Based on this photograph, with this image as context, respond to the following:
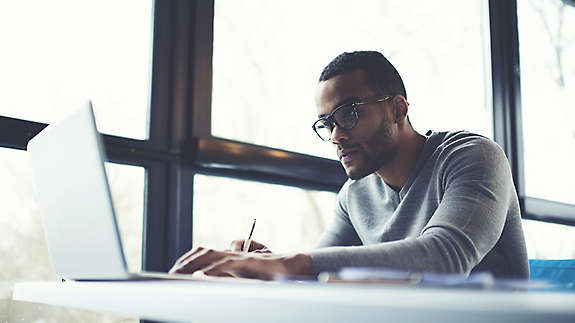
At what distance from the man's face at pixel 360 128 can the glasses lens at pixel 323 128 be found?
0.02 m

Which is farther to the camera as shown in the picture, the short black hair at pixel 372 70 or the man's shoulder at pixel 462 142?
the short black hair at pixel 372 70

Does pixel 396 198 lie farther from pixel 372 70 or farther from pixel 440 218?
pixel 440 218

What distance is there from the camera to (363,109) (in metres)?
1.56

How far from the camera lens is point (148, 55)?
1.86m

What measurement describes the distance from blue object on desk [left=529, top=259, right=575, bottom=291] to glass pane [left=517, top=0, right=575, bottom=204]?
1.62m

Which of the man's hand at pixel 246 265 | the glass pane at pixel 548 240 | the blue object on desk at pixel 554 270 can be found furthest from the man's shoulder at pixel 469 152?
the glass pane at pixel 548 240

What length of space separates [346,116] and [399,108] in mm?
193

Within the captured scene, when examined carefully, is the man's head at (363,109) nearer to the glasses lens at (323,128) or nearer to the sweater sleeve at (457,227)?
the glasses lens at (323,128)

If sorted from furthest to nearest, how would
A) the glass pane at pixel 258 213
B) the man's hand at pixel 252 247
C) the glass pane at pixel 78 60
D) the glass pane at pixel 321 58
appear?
1. the glass pane at pixel 321 58
2. the glass pane at pixel 258 213
3. the glass pane at pixel 78 60
4. the man's hand at pixel 252 247

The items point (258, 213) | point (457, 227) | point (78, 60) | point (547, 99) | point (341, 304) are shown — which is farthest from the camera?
point (547, 99)

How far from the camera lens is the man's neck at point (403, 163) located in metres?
1.63

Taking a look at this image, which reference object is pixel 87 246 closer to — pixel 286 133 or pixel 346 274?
pixel 346 274

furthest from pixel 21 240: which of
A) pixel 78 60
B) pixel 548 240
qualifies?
pixel 548 240

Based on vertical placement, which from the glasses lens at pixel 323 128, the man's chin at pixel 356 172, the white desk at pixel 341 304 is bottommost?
the white desk at pixel 341 304
